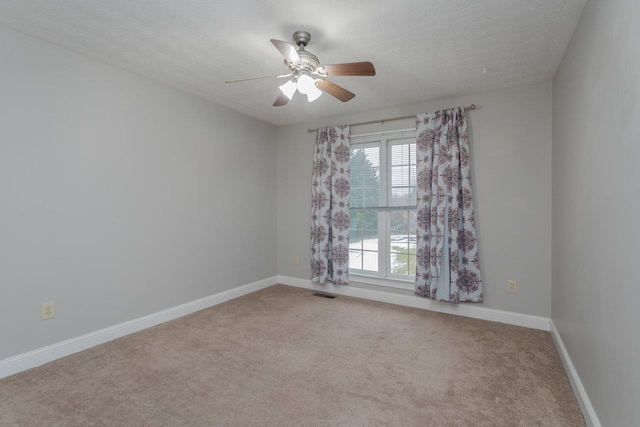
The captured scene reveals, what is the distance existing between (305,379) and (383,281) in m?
1.97

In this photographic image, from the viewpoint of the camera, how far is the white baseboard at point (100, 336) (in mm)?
2175

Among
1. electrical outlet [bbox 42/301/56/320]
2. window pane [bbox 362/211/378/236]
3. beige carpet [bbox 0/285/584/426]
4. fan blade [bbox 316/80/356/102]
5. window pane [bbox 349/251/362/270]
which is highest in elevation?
fan blade [bbox 316/80/356/102]

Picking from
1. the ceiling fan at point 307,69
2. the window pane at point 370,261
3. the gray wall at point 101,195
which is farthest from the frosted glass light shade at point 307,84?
the window pane at point 370,261

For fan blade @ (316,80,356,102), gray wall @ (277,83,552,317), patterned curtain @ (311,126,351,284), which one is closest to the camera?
fan blade @ (316,80,356,102)

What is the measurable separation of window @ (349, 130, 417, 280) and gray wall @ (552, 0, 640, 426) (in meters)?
1.62

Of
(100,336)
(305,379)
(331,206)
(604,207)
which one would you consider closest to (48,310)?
(100,336)

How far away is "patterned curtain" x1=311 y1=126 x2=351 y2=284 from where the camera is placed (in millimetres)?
4074

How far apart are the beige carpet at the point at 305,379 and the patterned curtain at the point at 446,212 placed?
44cm

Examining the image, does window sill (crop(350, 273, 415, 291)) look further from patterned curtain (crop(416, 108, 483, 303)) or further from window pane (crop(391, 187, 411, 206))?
window pane (crop(391, 187, 411, 206))

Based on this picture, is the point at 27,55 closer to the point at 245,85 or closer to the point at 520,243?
the point at 245,85

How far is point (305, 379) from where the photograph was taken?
6.96 feet

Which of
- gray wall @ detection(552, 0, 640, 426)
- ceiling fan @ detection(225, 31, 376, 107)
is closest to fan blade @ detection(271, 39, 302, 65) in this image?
ceiling fan @ detection(225, 31, 376, 107)

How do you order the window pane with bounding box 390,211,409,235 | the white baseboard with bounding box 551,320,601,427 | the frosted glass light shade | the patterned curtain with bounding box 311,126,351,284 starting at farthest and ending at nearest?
the patterned curtain with bounding box 311,126,351,284 → the window pane with bounding box 390,211,409,235 → the frosted glass light shade → the white baseboard with bounding box 551,320,601,427

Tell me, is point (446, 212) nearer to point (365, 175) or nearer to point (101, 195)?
point (365, 175)
